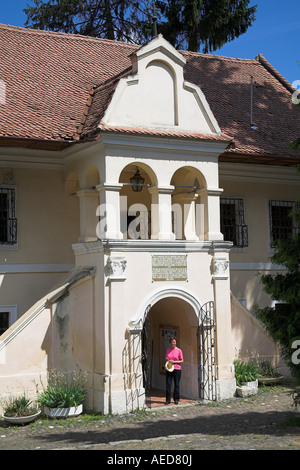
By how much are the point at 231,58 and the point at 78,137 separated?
1017 cm

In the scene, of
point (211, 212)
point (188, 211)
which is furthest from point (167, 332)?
point (211, 212)

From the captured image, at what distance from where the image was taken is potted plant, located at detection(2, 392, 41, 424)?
14211 millimetres

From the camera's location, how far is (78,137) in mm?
16156

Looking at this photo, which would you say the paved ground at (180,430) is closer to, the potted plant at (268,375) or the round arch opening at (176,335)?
the potted plant at (268,375)

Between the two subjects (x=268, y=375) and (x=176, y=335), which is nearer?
(x=176, y=335)

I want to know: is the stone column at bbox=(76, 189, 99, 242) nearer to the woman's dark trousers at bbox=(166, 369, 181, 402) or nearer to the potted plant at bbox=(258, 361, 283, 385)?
the woman's dark trousers at bbox=(166, 369, 181, 402)

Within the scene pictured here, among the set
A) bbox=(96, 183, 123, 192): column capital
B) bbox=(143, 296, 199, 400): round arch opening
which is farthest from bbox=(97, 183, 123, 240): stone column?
bbox=(143, 296, 199, 400): round arch opening

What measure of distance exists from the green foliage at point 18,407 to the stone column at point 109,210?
4014mm

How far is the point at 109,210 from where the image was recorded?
1562 cm

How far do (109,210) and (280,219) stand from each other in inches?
273

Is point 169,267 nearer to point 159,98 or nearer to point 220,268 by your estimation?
point 220,268
